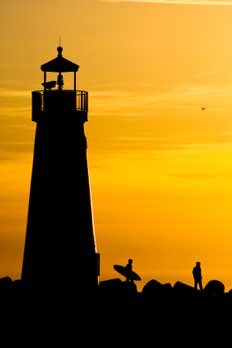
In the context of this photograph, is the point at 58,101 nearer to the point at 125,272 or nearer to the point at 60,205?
the point at 60,205

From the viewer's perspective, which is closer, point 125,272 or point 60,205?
point 60,205

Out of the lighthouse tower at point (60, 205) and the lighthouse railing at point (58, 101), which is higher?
the lighthouse railing at point (58, 101)

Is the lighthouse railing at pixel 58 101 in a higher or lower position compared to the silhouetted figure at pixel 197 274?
higher

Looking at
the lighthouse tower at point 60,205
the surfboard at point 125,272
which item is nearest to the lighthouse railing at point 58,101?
the lighthouse tower at point 60,205

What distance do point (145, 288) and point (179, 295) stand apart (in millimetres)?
1723

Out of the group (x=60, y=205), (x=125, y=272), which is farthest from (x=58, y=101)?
(x=125, y=272)

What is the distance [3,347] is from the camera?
84.2 m

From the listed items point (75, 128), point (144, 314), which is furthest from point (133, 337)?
point (75, 128)

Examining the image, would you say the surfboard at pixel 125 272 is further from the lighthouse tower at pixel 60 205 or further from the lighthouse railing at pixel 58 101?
the lighthouse railing at pixel 58 101

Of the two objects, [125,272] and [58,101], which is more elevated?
[58,101]

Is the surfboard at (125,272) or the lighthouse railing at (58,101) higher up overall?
the lighthouse railing at (58,101)

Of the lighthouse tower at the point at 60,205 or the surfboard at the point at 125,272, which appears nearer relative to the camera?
the lighthouse tower at the point at 60,205

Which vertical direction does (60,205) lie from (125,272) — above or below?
above

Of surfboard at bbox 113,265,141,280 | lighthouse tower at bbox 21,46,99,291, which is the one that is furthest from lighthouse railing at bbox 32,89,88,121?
surfboard at bbox 113,265,141,280
